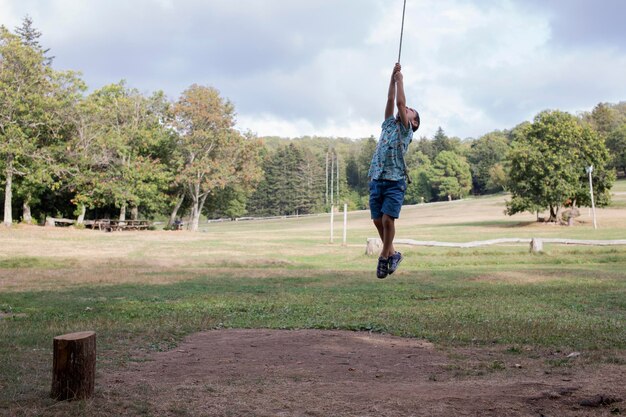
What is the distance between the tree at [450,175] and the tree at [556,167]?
65.9 meters

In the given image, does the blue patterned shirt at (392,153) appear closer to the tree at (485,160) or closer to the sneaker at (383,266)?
the sneaker at (383,266)

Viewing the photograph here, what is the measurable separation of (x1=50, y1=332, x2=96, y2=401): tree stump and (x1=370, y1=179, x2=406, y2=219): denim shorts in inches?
150

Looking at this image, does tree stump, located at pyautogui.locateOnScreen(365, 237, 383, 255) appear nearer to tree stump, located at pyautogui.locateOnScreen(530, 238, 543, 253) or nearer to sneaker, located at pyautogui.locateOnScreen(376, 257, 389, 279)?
tree stump, located at pyautogui.locateOnScreen(530, 238, 543, 253)

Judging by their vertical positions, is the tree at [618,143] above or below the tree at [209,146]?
above

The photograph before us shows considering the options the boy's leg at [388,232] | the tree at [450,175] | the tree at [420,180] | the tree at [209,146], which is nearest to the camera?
the boy's leg at [388,232]

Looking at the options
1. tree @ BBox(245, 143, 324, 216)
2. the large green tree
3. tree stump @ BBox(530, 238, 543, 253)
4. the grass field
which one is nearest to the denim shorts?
the grass field

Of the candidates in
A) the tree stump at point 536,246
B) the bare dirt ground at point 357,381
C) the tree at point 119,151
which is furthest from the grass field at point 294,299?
the tree at point 119,151

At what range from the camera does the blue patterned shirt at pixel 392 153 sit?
7.44 m

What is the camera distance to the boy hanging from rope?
7.43m

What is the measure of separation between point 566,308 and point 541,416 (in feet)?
25.8

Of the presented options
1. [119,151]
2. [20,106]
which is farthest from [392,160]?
[119,151]

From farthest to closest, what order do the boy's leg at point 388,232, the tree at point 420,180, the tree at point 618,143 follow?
the tree at point 420,180
the tree at point 618,143
the boy's leg at point 388,232

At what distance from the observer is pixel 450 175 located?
124 meters

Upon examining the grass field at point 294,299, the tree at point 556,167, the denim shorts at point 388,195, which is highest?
the tree at point 556,167
